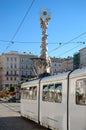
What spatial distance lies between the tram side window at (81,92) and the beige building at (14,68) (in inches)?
6036

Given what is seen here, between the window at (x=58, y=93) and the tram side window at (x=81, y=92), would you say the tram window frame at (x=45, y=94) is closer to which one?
the window at (x=58, y=93)

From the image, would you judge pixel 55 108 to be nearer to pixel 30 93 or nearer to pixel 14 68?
pixel 30 93

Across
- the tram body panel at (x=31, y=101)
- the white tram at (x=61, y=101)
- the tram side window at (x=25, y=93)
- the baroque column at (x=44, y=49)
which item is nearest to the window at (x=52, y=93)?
the white tram at (x=61, y=101)

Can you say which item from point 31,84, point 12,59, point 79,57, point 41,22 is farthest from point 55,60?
point 31,84

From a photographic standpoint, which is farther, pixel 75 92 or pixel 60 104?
pixel 60 104

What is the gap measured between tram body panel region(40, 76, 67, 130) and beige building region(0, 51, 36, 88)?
148366mm

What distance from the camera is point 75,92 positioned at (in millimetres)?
11852

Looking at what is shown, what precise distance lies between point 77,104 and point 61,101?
6.04 ft

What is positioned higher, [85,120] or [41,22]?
[41,22]

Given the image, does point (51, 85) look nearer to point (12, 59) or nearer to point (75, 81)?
point (75, 81)

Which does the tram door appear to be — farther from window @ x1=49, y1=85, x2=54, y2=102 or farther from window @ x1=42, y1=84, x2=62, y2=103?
Answer: window @ x1=49, y1=85, x2=54, y2=102

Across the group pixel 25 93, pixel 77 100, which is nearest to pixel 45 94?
pixel 77 100

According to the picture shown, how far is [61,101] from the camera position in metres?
13.4

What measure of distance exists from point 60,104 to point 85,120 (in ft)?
8.70
